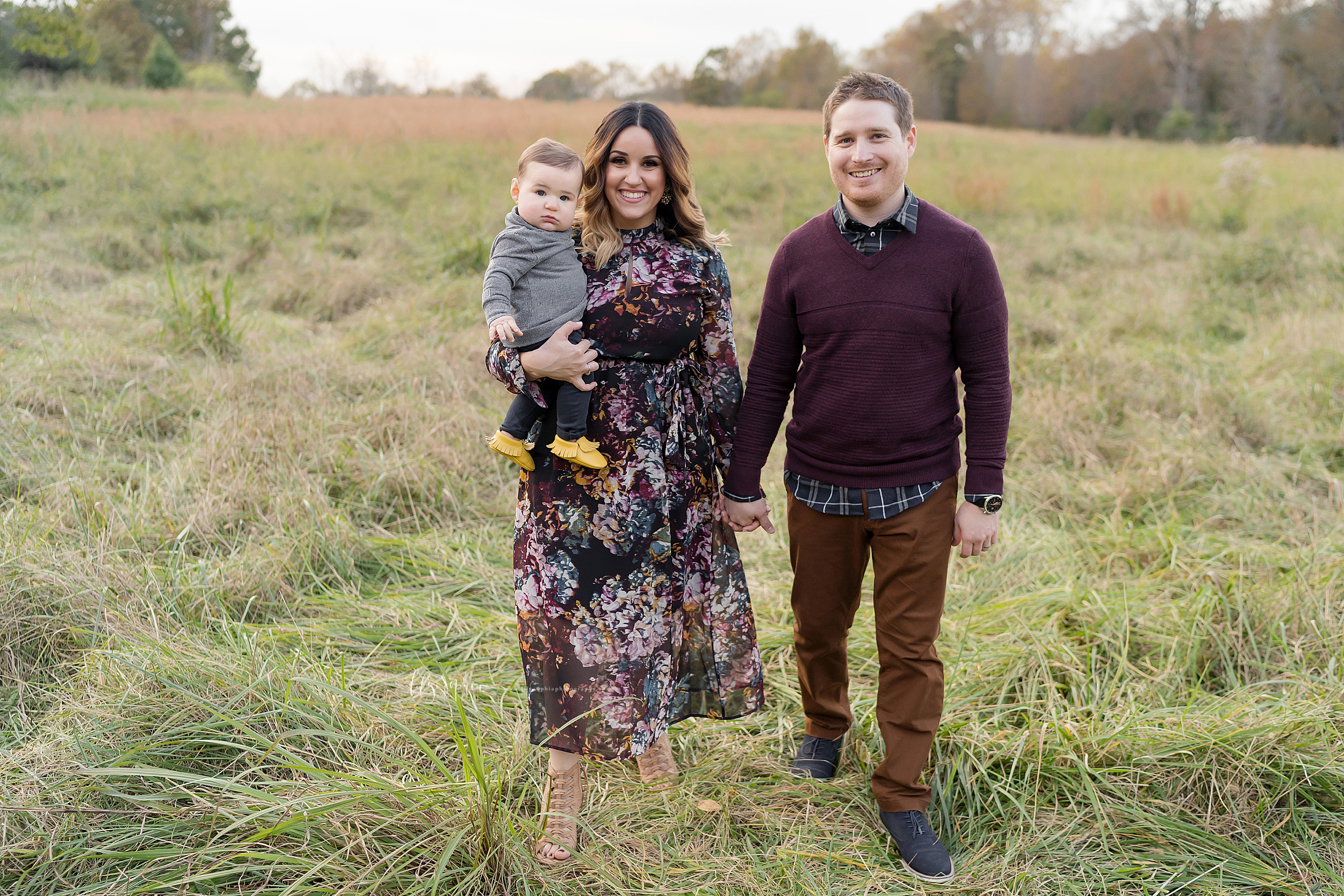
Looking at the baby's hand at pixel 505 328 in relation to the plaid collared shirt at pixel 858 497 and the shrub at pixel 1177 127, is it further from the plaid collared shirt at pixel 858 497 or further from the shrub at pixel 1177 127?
the shrub at pixel 1177 127

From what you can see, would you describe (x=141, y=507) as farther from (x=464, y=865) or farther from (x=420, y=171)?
(x=420, y=171)

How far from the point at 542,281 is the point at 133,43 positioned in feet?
103

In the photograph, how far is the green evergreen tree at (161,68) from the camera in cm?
2272

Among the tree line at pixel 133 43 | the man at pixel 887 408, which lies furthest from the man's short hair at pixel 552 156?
the tree line at pixel 133 43

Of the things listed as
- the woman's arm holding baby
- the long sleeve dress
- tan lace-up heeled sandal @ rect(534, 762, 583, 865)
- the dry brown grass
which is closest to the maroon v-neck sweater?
the long sleeve dress

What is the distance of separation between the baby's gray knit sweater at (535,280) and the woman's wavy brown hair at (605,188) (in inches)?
3.2

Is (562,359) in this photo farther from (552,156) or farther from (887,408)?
(887,408)

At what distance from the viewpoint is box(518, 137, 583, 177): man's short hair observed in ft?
6.52

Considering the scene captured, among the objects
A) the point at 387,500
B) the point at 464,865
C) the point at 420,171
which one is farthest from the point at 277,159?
the point at 464,865

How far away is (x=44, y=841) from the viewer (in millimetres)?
1849

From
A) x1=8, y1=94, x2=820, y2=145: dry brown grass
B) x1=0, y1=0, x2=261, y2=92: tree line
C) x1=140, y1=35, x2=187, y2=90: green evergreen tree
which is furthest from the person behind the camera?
x1=140, y1=35, x2=187, y2=90: green evergreen tree

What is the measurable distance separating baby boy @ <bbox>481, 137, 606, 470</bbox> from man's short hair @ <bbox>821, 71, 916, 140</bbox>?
25.6 inches

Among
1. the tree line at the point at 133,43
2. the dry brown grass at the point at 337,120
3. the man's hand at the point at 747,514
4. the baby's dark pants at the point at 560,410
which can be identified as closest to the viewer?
the baby's dark pants at the point at 560,410

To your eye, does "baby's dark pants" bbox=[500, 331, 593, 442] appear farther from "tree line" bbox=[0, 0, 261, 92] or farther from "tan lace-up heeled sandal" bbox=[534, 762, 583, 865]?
"tree line" bbox=[0, 0, 261, 92]
